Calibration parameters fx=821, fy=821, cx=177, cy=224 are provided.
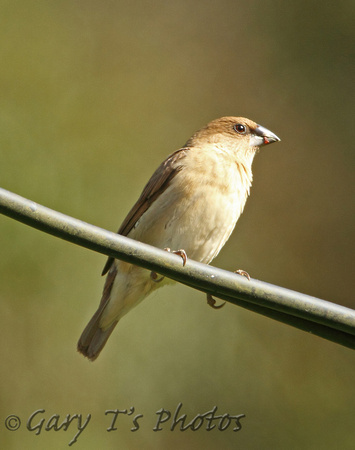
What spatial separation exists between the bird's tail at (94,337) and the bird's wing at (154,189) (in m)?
0.37

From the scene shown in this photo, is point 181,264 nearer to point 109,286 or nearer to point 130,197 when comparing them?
point 109,286

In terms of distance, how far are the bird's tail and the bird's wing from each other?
0.37 meters

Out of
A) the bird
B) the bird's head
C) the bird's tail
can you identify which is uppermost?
the bird's head

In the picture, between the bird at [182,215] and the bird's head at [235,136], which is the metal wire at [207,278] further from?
A: the bird's head at [235,136]

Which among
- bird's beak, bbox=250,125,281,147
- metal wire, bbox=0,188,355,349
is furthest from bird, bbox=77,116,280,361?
metal wire, bbox=0,188,355,349

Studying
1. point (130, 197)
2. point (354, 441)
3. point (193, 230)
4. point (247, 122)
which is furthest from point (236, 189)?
point (354, 441)

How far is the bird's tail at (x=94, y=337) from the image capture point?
483 cm

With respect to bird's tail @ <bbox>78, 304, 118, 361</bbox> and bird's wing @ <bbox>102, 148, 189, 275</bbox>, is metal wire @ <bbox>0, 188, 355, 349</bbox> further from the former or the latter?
bird's tail @ <bbox>78, 304, 118, 361</bbox>

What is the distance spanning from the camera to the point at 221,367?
7242 mm

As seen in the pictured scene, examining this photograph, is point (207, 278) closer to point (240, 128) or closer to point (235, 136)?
point (235, 136)

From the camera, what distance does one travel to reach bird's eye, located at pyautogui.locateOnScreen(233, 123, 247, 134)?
16.9 feet

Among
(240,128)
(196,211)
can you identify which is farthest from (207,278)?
(240,128)

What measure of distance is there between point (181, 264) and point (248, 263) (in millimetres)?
4904

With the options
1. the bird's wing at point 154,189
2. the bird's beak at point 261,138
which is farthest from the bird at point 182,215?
the bird's beak at point 261,138
